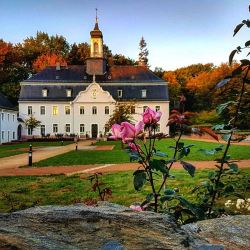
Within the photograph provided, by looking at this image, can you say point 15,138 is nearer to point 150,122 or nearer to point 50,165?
point 50,165

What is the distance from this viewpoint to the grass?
33.9 ft

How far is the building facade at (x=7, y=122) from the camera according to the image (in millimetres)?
54000

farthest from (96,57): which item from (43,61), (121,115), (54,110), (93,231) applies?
(93,231)

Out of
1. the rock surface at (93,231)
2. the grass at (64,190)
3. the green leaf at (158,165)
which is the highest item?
the green leaf at (158,165)

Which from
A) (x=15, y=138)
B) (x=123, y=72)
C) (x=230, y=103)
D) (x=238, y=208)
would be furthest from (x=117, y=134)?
(x=123, y=72)

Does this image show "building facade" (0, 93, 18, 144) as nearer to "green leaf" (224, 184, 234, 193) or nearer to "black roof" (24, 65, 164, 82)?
"black roof" (24, 65, 164, 82)

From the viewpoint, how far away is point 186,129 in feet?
10.4

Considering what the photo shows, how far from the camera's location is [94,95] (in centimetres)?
6431

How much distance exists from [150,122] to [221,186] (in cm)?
120

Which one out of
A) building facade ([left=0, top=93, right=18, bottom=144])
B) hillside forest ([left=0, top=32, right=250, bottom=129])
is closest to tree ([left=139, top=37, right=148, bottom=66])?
hillside forest ([left=0, top=32, right=250, bottom=129])

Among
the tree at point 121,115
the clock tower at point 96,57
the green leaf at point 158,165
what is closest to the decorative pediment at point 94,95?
the clock tower at point 96,57

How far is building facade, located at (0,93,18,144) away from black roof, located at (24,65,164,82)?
852 cm

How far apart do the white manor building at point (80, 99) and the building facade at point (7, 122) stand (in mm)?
4010

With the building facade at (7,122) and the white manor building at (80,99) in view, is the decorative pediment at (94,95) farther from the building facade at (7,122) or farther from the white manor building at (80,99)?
the building facade at (7,122)
